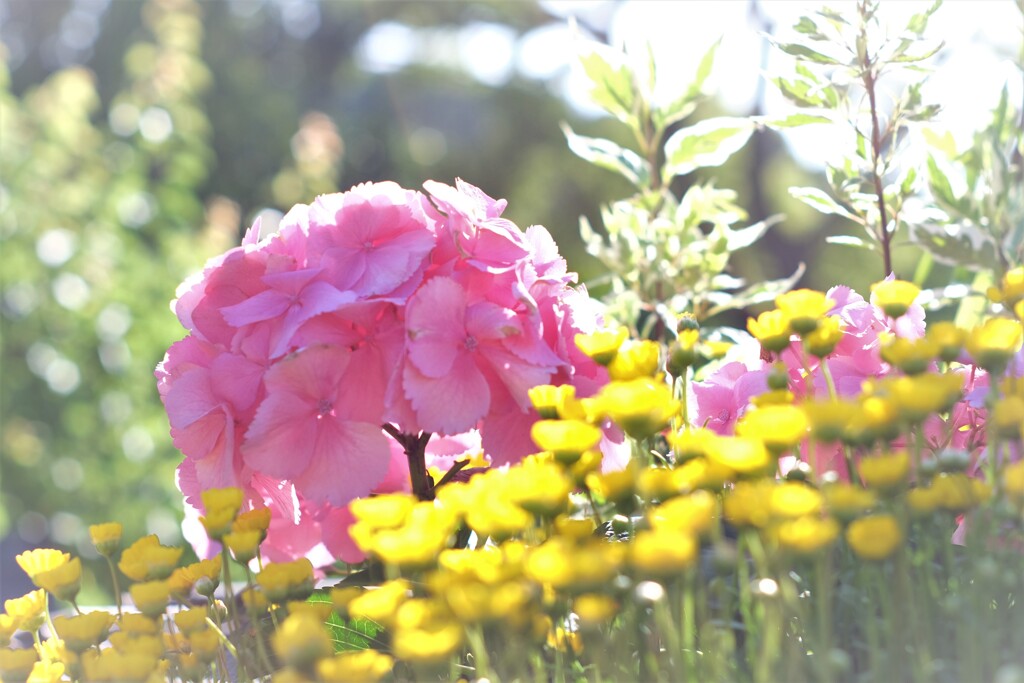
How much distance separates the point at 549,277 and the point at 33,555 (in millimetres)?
400

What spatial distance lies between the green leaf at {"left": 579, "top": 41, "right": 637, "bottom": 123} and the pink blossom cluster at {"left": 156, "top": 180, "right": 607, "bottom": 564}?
36cm

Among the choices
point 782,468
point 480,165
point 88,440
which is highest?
point 782,468

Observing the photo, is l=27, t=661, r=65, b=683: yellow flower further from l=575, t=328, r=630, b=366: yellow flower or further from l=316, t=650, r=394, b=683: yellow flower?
l=575, t=328, r=630, b=366: yellow flower

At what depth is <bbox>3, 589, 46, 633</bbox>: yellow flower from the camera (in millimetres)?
636

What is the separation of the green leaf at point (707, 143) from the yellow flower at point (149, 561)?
2.11ft

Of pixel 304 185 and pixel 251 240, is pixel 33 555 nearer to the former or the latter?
pixel 251 240

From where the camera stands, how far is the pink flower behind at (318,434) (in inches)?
25.4

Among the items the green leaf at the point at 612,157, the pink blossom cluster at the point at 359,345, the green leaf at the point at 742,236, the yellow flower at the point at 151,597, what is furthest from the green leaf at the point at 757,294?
the yellow flower at the point at 151,597

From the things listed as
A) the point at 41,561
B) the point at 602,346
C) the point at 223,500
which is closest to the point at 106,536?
the point at 41,561

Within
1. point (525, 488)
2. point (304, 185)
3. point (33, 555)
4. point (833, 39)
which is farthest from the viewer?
point (304, 185)

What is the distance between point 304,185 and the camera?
164 inches

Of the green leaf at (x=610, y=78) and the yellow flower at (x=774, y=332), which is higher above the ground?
the green leaf at (x=610, y=78)

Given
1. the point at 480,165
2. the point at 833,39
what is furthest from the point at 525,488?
the point at 480,165

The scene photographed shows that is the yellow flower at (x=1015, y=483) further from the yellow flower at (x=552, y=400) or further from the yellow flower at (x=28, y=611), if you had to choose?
the yellow flower at (x=28, y=611)
